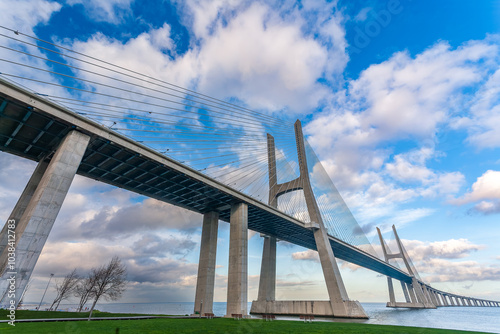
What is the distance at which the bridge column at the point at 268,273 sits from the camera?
55344mm

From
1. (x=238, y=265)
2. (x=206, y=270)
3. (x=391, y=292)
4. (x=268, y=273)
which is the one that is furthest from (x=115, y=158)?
(x=391, y=292)

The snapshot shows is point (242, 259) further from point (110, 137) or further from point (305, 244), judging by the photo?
→ point (305, 244)

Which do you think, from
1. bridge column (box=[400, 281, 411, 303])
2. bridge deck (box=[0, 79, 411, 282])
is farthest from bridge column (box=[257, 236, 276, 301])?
bridge column (box=[400, 281, 411, 303])

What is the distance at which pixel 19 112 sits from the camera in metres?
21.8

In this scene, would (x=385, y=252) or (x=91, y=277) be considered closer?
(x=91, y=277)

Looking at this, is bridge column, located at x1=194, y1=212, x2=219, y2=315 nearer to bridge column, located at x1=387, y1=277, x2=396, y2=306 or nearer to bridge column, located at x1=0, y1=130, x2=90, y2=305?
bridge column, located at x1=0, y1=130, x2=90, y2=305

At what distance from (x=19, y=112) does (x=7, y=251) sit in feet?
36.4

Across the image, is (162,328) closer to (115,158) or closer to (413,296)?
(115,158)

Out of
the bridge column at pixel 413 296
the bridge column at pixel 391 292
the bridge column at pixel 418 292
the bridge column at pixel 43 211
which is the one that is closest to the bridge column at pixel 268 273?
the bridge column at pixel 43 211

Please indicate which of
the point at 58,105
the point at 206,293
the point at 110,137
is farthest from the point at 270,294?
the point at 58,105

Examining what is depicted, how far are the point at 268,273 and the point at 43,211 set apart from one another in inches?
1797

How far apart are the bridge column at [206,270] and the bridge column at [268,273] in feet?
62.3

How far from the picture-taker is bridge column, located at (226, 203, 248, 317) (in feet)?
113

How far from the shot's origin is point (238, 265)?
36.0 meters
